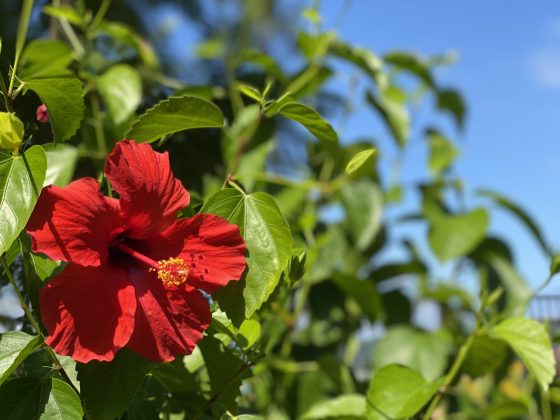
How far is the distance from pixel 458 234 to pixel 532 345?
1.06 meters

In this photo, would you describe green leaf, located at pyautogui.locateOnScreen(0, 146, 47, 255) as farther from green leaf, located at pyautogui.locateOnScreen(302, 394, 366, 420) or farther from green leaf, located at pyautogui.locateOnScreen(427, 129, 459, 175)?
green leaf, located at pyautogui.locateOnScreen(427, 129, 459, 175)

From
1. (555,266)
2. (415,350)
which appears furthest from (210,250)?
(415,350)

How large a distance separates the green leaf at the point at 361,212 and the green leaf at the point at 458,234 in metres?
0.18

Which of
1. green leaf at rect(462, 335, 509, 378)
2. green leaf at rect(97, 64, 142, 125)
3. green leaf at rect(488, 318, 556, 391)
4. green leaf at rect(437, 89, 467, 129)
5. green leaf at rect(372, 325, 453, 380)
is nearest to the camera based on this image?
green leaf at rect(488, 318, 556, 391)

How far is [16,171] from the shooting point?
1.85 ft

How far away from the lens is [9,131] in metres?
0.56

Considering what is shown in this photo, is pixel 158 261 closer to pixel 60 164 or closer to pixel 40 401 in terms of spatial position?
pixel 40 401

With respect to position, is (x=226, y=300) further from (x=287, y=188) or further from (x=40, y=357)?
(x=287, y=188)

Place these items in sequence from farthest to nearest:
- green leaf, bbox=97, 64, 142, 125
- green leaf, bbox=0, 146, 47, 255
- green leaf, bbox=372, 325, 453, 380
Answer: green leaf, bbox=372, 325, 453, 380
green leaf, bbox=97, 64, 142, 125
green leaf, bbox=0, 146, 47, 255

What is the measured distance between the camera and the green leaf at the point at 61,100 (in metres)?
0.63

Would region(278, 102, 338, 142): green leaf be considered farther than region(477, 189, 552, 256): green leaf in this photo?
No

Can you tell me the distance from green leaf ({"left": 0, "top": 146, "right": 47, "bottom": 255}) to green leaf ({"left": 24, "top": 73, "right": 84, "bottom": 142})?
68mm

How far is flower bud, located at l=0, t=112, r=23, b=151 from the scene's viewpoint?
553 mm

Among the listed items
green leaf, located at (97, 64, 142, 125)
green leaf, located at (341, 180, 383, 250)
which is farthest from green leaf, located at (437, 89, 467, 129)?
green leaf, located at (97, 64, 142, 125)
